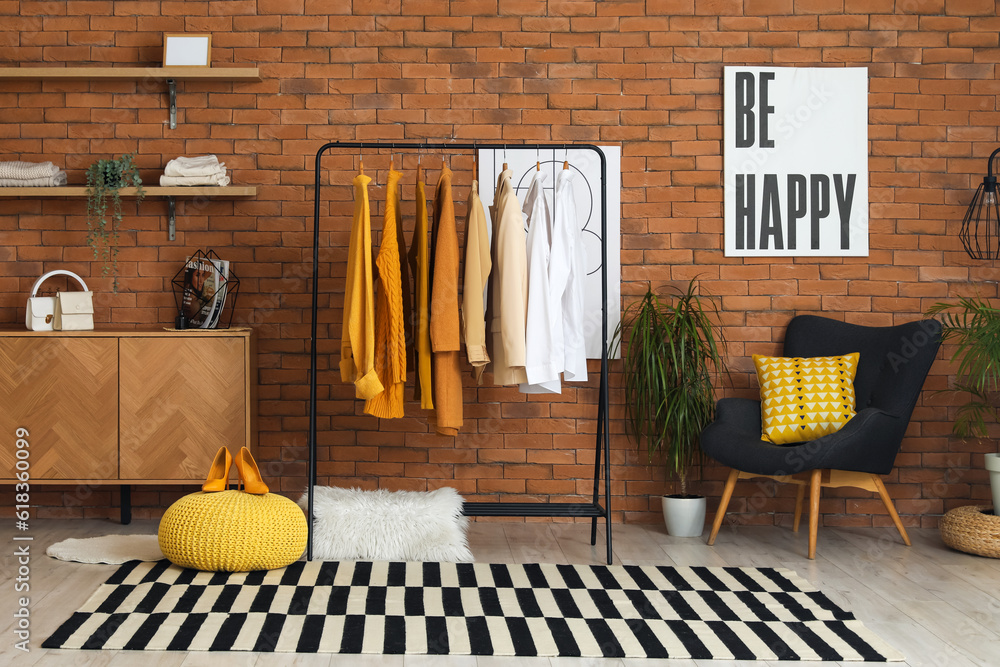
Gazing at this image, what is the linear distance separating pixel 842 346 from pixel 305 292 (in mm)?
2541

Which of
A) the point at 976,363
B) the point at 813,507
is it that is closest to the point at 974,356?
the point at 976,363

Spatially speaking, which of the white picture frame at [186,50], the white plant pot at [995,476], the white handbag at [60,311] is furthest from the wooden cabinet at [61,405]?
the white plant pot at [995,476]

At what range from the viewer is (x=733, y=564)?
10.5ft

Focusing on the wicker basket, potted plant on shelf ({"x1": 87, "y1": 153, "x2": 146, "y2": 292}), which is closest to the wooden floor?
the wicker basket

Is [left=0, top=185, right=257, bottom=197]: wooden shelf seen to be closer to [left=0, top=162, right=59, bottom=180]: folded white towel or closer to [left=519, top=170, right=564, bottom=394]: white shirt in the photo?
[left=0, top=162, right=59, bottom=180]: folded white towel

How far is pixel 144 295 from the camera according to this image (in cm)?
391

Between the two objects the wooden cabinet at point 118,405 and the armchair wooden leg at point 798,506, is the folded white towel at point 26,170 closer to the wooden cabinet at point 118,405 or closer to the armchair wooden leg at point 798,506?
the wooden cabinet at point 118,405

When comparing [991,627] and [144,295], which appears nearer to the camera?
[991,627]

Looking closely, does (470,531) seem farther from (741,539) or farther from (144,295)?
(144,295)

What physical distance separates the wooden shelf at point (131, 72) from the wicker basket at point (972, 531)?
3682 mm

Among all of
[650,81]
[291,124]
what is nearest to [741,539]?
[650,81]

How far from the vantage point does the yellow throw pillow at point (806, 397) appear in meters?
3.48

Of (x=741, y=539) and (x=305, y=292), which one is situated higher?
(x=305, y=292)

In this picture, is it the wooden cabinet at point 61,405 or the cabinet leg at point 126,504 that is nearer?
the wooden cabinet at point 61,405
